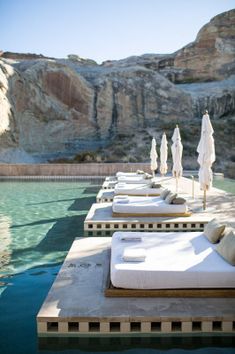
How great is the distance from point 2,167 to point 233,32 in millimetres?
42743


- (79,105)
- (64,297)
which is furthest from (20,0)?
(64,297)

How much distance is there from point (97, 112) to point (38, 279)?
33264mm

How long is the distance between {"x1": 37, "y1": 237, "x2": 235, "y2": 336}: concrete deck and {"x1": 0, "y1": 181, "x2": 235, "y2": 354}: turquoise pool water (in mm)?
105

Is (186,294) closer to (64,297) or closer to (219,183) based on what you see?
(64,297)

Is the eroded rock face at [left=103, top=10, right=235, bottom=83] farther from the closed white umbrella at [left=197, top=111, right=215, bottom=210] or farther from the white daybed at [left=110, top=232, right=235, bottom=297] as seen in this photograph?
the white daybed at [left=110, top=232, right=235, bottom=297]

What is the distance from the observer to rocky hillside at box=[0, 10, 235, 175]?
32.8 metres

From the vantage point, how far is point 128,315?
3.99m

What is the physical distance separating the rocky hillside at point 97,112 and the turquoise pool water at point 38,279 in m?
20.0

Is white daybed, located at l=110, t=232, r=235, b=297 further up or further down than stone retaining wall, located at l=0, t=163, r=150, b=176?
further up

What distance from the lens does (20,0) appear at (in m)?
26.5

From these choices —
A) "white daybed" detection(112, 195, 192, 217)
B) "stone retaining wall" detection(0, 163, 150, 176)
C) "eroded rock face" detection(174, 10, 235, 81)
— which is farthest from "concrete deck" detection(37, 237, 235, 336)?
"eroded rock face" detection(174, 10, 235, 81)

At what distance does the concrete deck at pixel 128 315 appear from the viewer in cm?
397

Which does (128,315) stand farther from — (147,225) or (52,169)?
(52,169)

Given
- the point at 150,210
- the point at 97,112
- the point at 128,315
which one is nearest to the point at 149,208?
the point at 150,210
